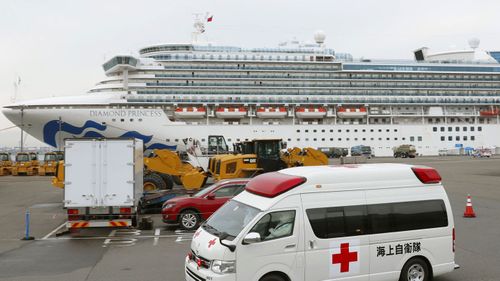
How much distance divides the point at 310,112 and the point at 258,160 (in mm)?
30187

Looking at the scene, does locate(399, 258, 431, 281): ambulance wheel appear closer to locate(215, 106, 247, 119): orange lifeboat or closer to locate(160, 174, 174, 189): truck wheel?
locate(160, 174, 174, 189): truck wheel

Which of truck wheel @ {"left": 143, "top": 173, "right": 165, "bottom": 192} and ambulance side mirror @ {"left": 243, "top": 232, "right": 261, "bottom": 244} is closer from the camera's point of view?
ambulance side mirror @ {"left": 243, "top": 232, "right": 261, "bottom": 244}

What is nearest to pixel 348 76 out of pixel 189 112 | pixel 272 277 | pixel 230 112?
pixel 230 112

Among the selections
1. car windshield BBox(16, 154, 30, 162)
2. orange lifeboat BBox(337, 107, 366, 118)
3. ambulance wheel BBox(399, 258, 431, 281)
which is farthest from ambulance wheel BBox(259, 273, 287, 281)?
orange lifeboat BBox(337, 107, 366, 118)

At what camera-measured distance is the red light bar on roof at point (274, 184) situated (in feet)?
18.0

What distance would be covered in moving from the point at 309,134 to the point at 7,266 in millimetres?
40711

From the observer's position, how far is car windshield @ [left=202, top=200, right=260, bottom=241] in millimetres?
5492

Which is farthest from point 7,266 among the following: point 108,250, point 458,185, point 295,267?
point 458,185

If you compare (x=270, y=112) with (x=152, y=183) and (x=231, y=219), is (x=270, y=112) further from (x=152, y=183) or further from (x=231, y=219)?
(x=231, y=219)

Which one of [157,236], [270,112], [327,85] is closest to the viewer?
[157,236]

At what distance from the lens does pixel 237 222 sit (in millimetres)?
5664

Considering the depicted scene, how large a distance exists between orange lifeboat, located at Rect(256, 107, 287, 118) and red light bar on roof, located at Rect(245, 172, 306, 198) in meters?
39.2

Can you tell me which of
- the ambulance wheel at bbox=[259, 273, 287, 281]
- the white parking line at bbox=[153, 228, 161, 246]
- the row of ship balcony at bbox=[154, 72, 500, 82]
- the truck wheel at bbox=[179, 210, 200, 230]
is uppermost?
the row of ship balcony at bbox=[154, 72, 500, 82]

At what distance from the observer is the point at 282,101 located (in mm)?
46531
